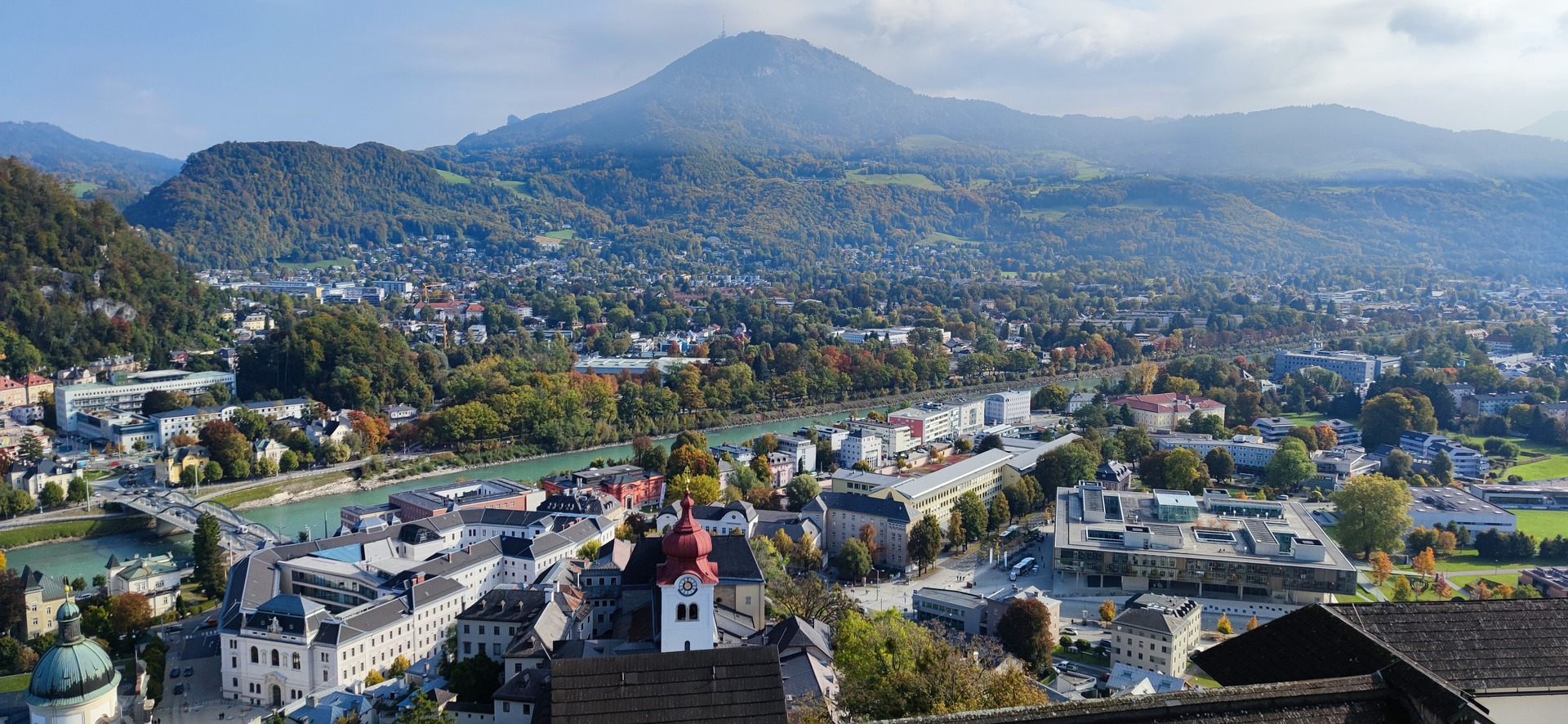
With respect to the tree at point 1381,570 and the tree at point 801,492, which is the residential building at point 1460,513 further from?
the tree at point 801,492

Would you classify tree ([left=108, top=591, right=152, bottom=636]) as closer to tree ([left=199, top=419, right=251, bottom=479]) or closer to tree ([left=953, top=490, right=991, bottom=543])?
tree ([left=199, top=419, right=251, bottom=479])

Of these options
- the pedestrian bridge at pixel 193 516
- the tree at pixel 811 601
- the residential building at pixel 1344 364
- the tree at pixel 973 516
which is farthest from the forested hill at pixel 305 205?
the tree at pixel 811 601

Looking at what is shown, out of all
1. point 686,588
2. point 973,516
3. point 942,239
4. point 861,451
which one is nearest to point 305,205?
point 942,239

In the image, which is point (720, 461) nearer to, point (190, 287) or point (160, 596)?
point (160, 596)

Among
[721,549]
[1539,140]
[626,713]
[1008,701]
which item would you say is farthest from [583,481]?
[1539,140]

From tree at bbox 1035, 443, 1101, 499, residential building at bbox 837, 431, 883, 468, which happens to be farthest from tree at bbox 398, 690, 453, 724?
residential building at bbox 837, 431, 883, 468
